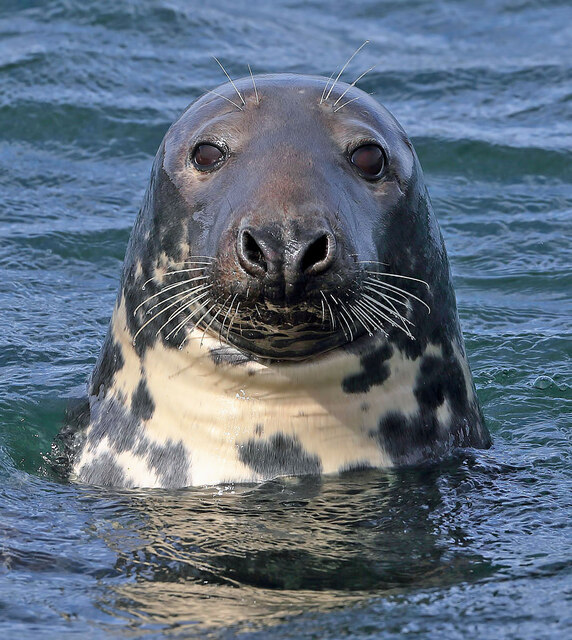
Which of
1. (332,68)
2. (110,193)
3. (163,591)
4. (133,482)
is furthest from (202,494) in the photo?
(332,68)

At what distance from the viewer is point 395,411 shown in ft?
16.3

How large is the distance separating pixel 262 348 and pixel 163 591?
878 millimetres

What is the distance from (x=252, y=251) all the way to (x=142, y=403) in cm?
111

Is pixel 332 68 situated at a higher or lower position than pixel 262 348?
higher

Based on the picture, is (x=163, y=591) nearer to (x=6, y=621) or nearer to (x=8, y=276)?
(x=6, y=621)

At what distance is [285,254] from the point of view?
13.6 ft

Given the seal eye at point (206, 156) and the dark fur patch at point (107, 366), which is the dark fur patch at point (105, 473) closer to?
the dark fur patch at point (107, 366)

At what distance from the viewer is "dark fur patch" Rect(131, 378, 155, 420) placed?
201 inches

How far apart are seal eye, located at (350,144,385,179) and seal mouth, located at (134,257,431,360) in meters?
0.34

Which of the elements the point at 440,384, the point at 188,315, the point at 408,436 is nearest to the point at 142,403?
the point at 188,315

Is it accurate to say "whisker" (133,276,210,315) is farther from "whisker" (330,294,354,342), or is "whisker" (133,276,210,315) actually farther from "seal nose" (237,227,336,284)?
"whisker" (330,294,354,342)

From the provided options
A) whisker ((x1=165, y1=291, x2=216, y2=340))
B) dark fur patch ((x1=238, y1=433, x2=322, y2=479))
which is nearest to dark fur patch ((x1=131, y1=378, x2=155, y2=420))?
whisker ((x1=165, y1=291, x2=216, y2=340))

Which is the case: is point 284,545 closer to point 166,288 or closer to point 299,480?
point 299,480

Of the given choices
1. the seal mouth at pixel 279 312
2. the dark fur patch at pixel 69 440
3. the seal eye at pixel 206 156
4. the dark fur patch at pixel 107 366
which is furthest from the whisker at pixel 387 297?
the dark fur patch at pixel 69 440
